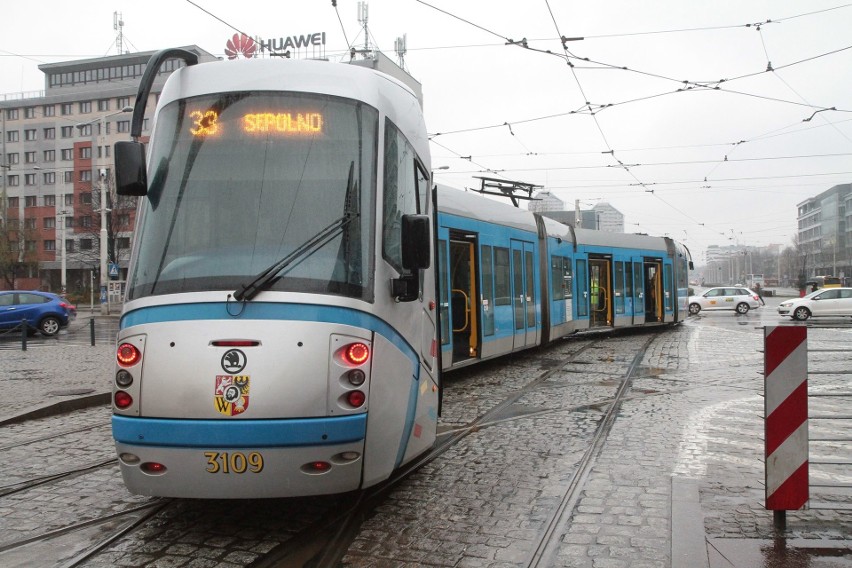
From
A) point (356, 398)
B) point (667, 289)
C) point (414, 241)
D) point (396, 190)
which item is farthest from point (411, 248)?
point (667, 289)

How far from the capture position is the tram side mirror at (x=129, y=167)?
501 cm

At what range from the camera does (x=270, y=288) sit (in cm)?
469

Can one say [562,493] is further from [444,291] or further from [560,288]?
[560,288]

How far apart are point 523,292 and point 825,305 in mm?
22795

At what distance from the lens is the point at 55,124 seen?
78.8 metres

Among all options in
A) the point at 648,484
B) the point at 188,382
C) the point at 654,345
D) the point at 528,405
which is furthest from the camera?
the point at 654,345

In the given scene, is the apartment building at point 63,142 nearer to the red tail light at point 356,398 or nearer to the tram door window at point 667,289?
the tram door window at point 667,289

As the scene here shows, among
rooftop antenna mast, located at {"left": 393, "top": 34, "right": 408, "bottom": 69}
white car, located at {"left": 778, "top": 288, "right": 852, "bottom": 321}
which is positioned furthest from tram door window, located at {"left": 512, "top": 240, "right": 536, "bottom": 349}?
rooftop antenna mast, located at {"left": 393, "top": 34, "right": 408, "bottom": 69}

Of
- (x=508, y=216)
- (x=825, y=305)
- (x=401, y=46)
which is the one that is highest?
(x=401, y=46)

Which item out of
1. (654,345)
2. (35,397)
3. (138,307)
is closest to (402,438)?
(138,307)

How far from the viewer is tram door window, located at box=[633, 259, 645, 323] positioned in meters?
25.1

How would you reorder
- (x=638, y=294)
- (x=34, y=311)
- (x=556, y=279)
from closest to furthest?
(x=556, y=279) < (x=638, y=294) < (x=34, y=311)

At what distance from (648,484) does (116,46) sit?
82631 millimetres

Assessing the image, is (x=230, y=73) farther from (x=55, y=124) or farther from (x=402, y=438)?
(x=55, y=124)
